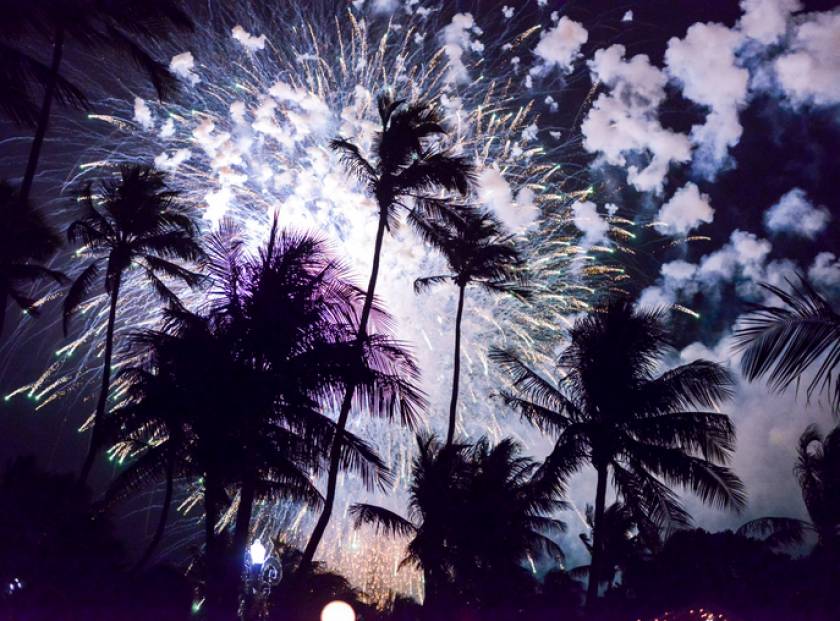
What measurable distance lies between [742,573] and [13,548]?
2831 cm

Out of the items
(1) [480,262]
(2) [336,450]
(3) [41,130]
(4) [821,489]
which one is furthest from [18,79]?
(4) [821,489]

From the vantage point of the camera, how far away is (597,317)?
17047 mm

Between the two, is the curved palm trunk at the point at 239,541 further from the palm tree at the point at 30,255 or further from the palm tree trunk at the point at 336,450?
the palm tree at the point at 30,255

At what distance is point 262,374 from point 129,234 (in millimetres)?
9959

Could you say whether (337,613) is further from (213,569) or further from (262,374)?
(262,374)

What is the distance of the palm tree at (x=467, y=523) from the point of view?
65.8 ft

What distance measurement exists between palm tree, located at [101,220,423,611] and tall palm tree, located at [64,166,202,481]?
21.6 ft

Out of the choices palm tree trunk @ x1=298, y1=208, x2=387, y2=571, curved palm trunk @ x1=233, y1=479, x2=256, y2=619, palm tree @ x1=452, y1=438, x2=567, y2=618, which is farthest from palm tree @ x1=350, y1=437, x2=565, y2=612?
curved palm trunk @ x1=233, y1=479, x2=256, y2=619

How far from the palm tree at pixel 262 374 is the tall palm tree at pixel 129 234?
21.6 feet

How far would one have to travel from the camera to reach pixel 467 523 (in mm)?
20391

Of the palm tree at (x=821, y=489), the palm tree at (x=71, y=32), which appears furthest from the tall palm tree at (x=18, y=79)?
the palm tree at (x=821, y=489)

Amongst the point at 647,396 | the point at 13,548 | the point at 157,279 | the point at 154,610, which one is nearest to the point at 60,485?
the point at 13,548

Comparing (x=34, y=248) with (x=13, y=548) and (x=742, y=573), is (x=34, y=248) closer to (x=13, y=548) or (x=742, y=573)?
(x=13, y=548)

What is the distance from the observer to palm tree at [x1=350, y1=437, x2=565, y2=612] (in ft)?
65.8
